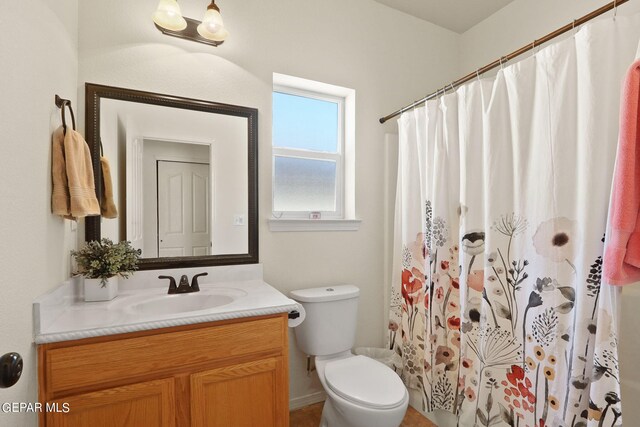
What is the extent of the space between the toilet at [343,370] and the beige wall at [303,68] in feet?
0.69

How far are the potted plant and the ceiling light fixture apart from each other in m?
1.11

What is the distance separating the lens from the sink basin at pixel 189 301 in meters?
1.44

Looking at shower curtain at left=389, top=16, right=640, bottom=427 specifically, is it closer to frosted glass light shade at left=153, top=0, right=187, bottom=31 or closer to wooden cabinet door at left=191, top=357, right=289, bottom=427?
wooden cabinet door at left=191, top=357, right=289, bottom=427

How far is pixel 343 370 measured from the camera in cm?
168

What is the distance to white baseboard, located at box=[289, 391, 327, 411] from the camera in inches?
75.3

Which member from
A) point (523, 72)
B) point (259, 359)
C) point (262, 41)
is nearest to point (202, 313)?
point (259, 359)

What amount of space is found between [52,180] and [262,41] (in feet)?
4.32

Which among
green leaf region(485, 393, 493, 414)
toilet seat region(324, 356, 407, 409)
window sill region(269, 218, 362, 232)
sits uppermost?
window sill region(269, 218, 362, 232)

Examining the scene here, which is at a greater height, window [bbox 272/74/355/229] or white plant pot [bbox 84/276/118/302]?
window [bbox 272/74/355/229]

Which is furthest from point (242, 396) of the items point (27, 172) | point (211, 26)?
A: point (211, 26)

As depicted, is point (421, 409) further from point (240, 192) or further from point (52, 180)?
point (52, 180)

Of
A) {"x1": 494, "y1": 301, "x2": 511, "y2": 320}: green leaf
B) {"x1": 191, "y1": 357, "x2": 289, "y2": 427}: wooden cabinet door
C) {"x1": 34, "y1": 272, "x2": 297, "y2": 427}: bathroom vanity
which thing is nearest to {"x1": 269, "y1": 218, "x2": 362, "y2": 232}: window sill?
{"x1": 34, "y1": 272, "x2": 297, "y2": 427}: bathroom vanity

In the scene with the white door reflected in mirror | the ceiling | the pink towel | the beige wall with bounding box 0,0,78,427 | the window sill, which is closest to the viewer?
the beige wall with bounding box 0,0,78,427

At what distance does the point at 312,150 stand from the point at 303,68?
1.72ft
